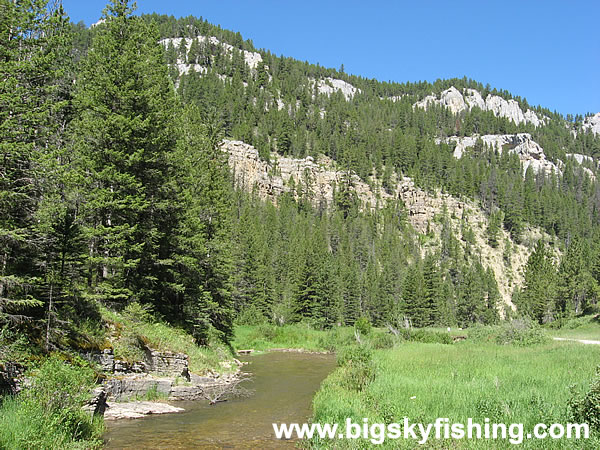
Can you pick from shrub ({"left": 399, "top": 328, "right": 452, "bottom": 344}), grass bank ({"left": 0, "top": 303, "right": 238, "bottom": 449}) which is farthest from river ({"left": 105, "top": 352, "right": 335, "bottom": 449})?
shrub ({"left": 399, "top": 328, "right": 452, "bottom": 344})

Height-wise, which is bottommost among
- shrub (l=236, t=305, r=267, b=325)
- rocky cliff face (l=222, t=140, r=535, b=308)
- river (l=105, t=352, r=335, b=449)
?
shrub (l=236, t=305, r=267, b=325)

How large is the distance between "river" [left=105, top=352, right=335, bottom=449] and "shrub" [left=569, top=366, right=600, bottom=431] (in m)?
7.69

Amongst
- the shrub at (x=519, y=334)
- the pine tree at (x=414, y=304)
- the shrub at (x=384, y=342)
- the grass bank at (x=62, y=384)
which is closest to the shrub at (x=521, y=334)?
the shrub at (x=519, y=334)

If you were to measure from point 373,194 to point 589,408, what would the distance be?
459 feet

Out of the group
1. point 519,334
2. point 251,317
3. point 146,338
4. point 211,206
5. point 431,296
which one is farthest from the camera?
point 431,296

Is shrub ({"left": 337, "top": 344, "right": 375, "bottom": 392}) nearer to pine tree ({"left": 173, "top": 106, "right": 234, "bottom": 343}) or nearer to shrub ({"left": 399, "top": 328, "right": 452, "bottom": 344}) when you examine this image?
pine tree ({"left": 173, "top": 106, "right": 234, "bottom": 343})

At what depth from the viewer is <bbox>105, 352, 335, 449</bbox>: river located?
12.9m

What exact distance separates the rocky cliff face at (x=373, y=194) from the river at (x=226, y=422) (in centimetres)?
10048

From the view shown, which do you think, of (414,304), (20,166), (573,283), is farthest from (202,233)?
(573,283)

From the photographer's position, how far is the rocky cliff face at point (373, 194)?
127500 mm

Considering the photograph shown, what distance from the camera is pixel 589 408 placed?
9.72 meters

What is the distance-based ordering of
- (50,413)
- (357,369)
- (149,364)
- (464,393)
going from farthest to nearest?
(149,364)
(357,369)
(464,393)
(50,413)

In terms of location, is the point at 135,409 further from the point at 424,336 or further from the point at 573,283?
the point at 573,283

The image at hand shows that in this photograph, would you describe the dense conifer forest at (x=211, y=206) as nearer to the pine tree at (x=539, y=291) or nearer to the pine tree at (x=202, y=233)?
the pine tree at (x=202, y=233)
